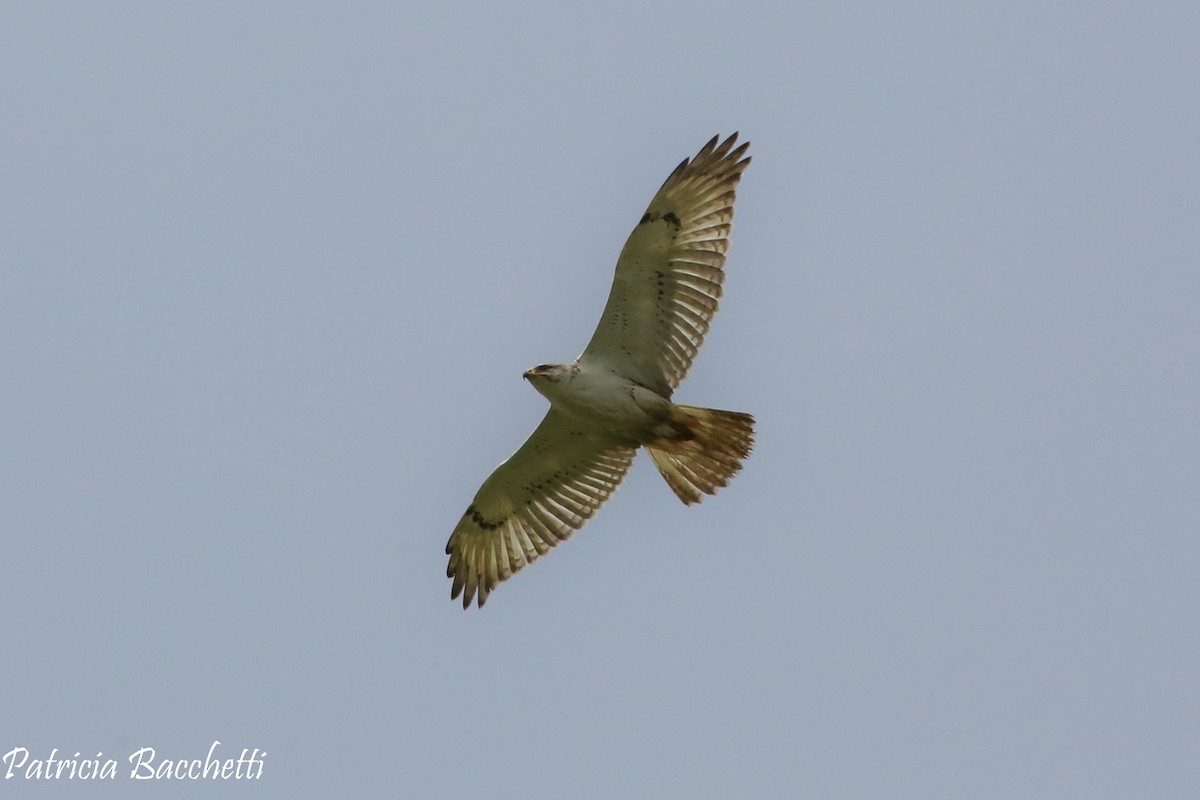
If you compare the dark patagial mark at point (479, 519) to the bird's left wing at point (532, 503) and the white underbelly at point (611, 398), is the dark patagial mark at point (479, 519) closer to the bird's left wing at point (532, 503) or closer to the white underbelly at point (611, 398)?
the bird's left wing at point (532, 503)

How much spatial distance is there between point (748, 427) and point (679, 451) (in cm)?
65

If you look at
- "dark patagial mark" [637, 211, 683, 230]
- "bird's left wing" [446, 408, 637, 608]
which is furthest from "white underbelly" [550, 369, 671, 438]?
"dark patagial mark" [637, 211, 683, 230]

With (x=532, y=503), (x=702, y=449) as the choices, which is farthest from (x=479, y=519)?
(x=702, y=449)

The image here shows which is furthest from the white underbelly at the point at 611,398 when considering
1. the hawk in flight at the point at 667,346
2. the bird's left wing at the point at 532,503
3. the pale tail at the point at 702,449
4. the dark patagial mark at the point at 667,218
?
the dark patagial mark at the point at 667,218

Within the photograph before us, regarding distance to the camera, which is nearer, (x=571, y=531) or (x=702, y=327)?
(x=702, y=327)

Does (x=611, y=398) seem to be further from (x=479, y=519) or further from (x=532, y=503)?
(x=479, y=519)

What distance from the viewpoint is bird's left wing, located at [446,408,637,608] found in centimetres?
1522

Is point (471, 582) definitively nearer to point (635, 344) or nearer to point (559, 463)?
point (559, 463)

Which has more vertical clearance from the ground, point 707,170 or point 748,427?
point 707,170

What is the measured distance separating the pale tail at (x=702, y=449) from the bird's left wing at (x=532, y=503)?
0.55 m

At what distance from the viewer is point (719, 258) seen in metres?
14.4

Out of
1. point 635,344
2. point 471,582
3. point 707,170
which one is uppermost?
point 707,170

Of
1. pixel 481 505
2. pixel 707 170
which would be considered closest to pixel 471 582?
pixel 481 505

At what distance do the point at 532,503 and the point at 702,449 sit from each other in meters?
1.92
